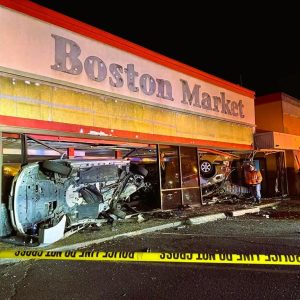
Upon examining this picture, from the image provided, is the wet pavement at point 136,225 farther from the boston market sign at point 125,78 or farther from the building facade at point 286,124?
the building facade at point 286,124

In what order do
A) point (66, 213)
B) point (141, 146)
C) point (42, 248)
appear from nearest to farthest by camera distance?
point (42, 248) < point (66, 213) < point (141, 146)

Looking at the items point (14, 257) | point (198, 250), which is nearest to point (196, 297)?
point (198, 250)

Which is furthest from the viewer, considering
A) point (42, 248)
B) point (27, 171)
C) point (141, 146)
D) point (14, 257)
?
point (141, 146)

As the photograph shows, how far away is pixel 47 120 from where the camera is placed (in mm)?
7879

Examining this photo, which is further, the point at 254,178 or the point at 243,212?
the point at 254,178

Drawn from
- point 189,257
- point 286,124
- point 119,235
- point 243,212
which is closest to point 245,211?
point 243,212

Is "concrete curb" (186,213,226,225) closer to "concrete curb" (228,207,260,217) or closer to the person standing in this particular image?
"concrete curb" (228,207,260,217)

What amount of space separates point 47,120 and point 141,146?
3736mm

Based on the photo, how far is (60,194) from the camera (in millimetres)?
6891

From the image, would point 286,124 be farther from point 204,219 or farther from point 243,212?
point 204,219

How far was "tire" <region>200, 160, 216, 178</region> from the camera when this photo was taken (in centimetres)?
1362

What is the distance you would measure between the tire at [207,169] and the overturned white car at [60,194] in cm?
603

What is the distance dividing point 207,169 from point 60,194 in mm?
8119

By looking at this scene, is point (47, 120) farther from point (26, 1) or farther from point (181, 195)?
point (181, 195)
